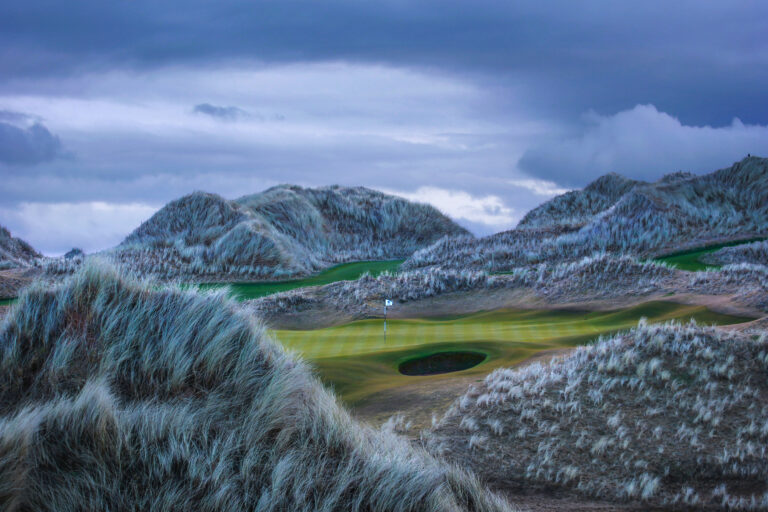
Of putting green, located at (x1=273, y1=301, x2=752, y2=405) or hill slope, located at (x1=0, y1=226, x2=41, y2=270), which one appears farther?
hill slope, located at (x1=0, y1=226, x2=41, y2=270)

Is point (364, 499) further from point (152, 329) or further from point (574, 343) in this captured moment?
point (574, 343)

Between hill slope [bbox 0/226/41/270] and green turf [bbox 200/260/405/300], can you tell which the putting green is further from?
hill slope [bbox 0/226/41/270]

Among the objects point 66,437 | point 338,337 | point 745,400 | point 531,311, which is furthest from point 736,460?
point 531,311

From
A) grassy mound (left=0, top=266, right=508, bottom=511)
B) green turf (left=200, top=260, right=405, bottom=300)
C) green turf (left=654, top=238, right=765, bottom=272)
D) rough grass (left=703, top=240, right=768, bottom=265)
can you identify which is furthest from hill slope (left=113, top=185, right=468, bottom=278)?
grassy mound (left=0, top=266, right=508, bottom=511)

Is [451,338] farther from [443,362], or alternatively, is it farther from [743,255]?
[743,255]

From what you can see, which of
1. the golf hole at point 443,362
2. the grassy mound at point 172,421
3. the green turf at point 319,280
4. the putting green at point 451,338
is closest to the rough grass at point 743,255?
the putting green at point 451,338

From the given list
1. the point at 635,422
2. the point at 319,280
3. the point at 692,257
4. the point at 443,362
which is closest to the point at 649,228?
the point at 692,257
